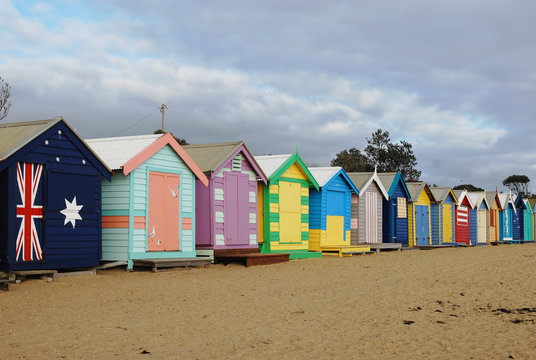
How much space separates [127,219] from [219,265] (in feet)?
12.4

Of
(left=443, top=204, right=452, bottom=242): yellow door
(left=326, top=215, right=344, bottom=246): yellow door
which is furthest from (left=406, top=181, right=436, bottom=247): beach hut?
(left=326, top=215, right=344, bottom=246): yellow door

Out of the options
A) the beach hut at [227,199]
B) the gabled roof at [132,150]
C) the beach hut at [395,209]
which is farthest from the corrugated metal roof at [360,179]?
the gabled roof at [132,150]

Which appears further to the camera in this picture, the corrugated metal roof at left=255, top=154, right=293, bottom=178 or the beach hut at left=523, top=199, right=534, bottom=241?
the beach hut at left=523, top=199, right=534, bottom=241

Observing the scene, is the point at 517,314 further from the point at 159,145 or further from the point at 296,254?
the point at 296,254

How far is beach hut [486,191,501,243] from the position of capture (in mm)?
44719

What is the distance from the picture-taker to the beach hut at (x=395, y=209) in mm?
30688

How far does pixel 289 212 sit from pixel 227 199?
11.7 ft

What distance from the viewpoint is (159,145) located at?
17484 millimetres

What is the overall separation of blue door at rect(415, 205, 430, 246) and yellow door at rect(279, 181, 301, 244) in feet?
40.5

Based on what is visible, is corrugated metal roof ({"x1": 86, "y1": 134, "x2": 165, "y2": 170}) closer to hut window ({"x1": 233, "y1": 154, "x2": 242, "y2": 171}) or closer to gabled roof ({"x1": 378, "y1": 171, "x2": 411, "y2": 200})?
hut window ({"x1": 233, "y1": 154, "x2": 242, "y2": 171})

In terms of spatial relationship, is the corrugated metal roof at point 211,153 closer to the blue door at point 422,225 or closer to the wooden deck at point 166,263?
the wooden deck at point 166,263

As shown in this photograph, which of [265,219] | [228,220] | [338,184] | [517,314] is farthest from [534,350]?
[338,184]

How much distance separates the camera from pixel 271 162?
2300 centimetres

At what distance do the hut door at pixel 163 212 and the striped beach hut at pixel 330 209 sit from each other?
8.02 m
